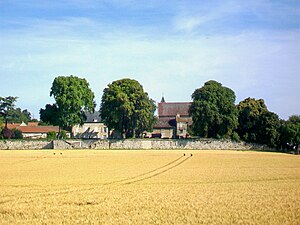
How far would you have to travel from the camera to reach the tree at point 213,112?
250 ft

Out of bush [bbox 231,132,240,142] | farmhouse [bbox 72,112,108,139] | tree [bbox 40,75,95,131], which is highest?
tree [bbox 40,75,95,131]

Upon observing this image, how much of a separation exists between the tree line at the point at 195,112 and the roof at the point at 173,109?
34.2 metres

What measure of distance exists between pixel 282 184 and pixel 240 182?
2.39 metres

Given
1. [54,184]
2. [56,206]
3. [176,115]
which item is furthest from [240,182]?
[176,115]

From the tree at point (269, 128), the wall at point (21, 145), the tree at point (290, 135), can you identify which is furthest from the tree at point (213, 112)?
the wall at point (21, 145)

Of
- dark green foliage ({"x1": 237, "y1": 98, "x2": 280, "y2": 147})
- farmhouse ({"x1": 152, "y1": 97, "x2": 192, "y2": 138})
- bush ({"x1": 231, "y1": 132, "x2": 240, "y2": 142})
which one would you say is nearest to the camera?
dark green foliage ({"x1": 237, "y1": 98, "x2": 280, "y2": 147})

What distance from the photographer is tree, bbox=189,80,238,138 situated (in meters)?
76.1

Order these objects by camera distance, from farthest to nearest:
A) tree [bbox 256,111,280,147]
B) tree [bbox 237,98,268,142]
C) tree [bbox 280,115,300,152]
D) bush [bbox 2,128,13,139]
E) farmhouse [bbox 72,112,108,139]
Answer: farmhouse [bbox 72,112,108,139] → bush [bbox 2,128,13,139] → tree [bbox 237,98,268,142] → tree [bbox 256,111,280,147] → tree [bbox 280,115,300,152]

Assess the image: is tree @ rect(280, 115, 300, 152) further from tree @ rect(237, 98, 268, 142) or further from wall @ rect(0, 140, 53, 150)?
wall @ rect(0, 140, 53, 150)

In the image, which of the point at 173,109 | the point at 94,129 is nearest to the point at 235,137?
the point at 173,109

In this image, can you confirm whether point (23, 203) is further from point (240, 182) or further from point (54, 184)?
point (240, 182)

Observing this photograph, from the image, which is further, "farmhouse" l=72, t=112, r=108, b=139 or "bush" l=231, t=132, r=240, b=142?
"farmhouse" l=72, t=112, r=108, b=139

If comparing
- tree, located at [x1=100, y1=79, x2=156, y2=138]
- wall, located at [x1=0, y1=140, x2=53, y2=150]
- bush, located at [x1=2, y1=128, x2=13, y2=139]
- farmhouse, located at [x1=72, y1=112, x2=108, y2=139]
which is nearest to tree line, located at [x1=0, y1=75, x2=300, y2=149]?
tree, located at [x1=100, y1=79, x2=156, y2=138]

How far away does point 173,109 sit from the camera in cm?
12175
